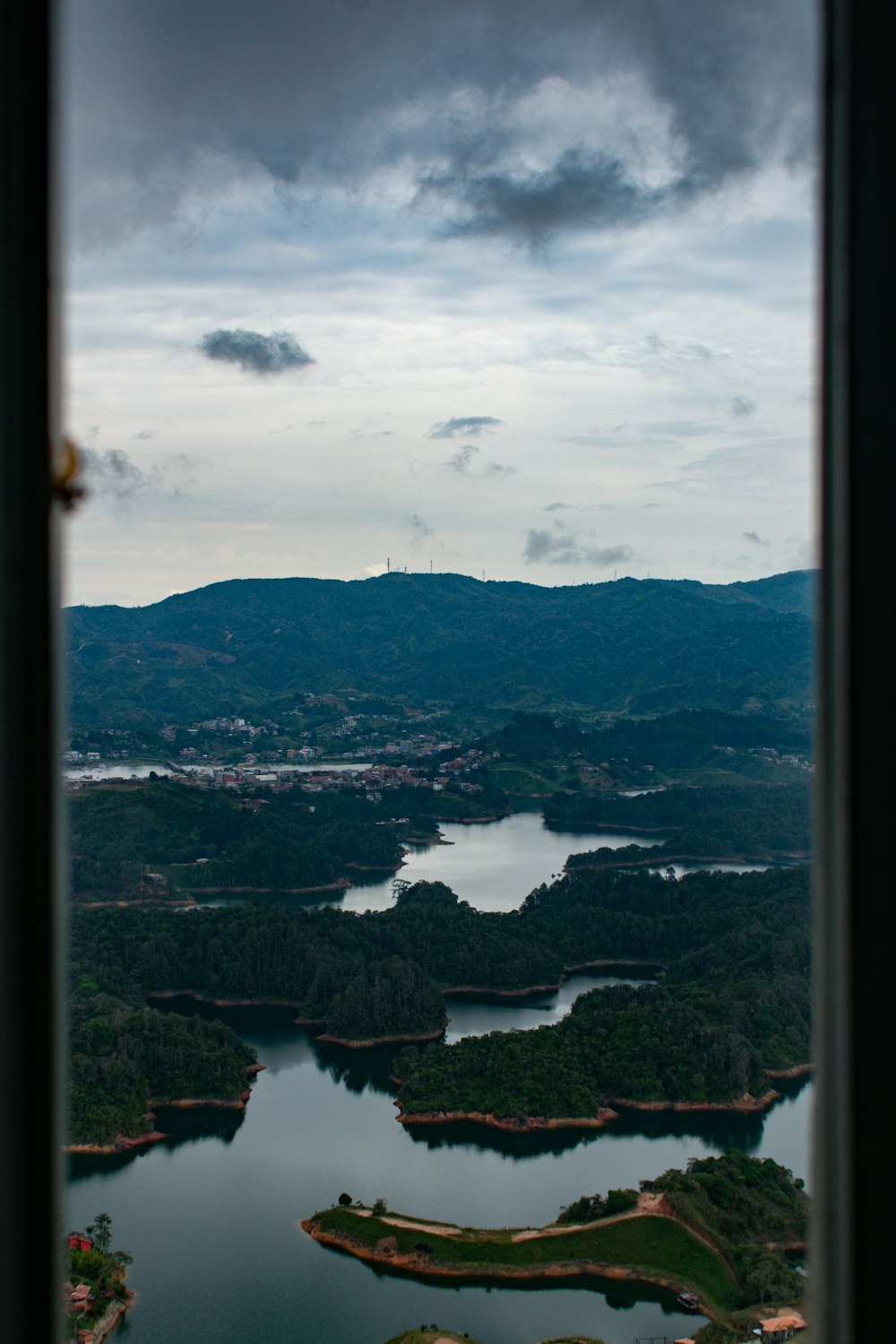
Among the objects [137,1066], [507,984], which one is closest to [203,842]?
[507,984]

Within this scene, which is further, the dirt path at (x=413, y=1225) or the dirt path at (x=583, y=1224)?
the dirt path at (x=413, y=1225)

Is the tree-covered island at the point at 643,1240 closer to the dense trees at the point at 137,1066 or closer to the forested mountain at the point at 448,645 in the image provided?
the dense trees at the point at 137,1066

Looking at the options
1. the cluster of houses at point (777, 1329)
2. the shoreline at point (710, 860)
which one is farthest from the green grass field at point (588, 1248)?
the shoreline at point (710, 860)

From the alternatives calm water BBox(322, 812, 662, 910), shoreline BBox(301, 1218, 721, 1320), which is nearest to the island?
shoreline BBox(301, 1218, 721, 1320)

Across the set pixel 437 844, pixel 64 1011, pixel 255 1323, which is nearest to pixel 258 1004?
pixel 255 1323

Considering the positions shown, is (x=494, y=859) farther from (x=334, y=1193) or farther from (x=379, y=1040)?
(x=334, y=1193)

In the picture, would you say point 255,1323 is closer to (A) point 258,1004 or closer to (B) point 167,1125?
(B) point 167,1125

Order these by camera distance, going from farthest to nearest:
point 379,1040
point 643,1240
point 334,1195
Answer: point 379,1040 < point 334,1195 < point 643,1240

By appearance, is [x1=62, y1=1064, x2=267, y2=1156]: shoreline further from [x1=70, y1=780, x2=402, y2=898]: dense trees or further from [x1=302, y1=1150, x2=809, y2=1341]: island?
[x1=70, y1=780, x2=402, y2=898]: dense trees
